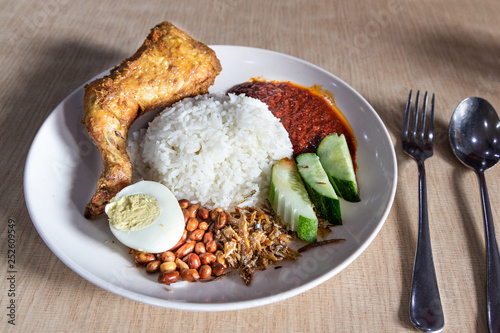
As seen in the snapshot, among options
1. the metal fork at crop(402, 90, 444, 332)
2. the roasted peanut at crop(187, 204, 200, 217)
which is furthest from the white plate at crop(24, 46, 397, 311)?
the roasted peanut at crop(187, 204, 200, 217)

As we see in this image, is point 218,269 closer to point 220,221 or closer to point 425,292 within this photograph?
point 220,221

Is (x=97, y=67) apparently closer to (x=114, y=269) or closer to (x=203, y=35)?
(x=203, y=35)

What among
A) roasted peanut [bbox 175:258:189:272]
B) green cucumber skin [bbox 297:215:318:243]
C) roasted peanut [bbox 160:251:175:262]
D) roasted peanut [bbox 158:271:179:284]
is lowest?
roasted peanut [bbox 175:258:189:272]

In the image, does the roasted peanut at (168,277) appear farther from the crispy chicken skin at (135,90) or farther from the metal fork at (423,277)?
the metal fork at (423,277)

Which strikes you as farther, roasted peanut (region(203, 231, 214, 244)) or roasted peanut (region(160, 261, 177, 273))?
roasted peanut (region(203, 231, 214, 244))

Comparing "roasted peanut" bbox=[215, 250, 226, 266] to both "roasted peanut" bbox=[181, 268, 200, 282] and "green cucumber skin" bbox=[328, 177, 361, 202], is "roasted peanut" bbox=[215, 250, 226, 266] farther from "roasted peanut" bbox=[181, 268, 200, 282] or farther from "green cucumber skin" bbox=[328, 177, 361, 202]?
"green cucumber skin" bbox=[328, 177, 361, 202]

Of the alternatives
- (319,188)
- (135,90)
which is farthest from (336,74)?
(135,90)
